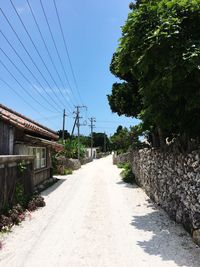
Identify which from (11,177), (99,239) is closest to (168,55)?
(99,239)

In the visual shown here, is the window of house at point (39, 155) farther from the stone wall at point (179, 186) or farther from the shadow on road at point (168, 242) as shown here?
the shadow on road at point (168, 242)

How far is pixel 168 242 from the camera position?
700 cm

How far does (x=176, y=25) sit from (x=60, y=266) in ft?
18.0

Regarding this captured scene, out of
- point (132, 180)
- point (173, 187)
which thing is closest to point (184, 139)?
point (173, 187)

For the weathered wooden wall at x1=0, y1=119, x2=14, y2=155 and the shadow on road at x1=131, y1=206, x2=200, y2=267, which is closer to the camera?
the shadow on road at x1=131, y1=206, x2=200, y2=267

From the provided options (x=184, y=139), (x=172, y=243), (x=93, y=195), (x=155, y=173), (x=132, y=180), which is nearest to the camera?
(x=172, y=243)

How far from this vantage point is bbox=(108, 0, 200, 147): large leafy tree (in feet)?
22.1

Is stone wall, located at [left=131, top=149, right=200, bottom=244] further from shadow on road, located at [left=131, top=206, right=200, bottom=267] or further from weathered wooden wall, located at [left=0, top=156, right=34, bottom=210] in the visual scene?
weathered wooden wall, located at [left=0, top=156, right=34, bottom=210]

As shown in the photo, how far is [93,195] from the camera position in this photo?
14328 mm

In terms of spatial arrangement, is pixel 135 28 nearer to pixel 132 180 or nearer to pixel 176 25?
pixel 176 25

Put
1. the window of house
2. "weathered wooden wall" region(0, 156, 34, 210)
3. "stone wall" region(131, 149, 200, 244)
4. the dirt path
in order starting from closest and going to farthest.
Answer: the dirt path → "stone wall" region(131, 149, 200, 244) → "weathered wooden wall" region(0, 156, 34, 210) → the window of house

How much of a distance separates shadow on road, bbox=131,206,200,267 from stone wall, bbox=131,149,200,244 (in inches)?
9.0

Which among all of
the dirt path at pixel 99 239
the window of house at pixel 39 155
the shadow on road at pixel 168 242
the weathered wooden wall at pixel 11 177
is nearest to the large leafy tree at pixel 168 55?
the shadow on road at pixel 168 242

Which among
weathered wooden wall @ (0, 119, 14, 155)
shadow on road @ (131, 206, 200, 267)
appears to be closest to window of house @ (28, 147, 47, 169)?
weathered wooden wall @ (0, 119, 14, 155)
